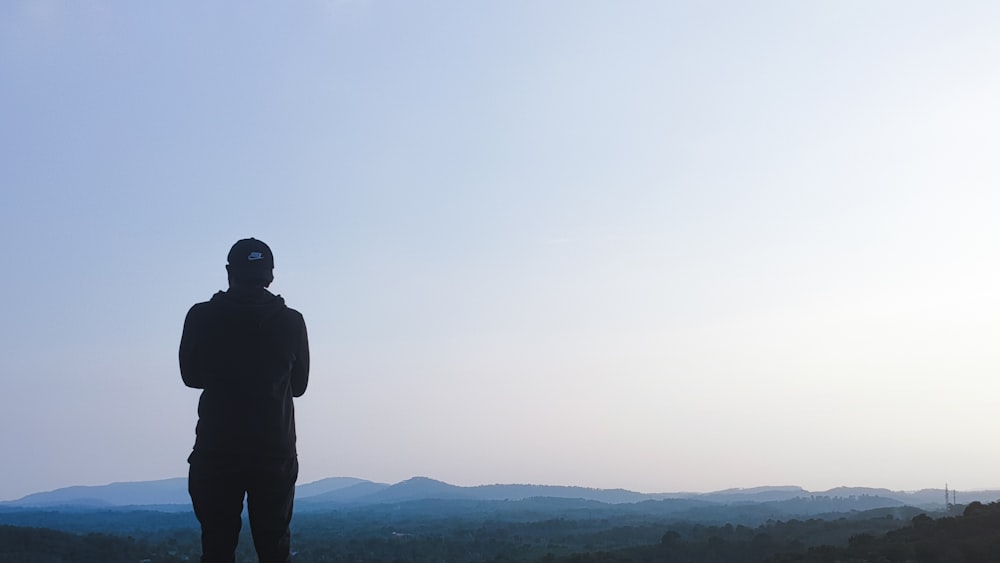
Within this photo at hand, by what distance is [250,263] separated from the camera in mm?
4652

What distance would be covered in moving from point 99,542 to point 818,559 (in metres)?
43.6

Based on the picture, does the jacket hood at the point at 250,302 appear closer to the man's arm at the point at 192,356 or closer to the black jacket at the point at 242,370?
the black jacket at the point at 242,370

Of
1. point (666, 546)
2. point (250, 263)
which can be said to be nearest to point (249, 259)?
point (250, 263)

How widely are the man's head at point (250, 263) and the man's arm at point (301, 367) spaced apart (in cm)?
31

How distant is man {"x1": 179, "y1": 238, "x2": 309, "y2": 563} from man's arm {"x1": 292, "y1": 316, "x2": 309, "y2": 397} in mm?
68

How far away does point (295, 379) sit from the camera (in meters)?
4.80

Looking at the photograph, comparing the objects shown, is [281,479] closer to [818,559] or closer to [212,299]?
[212,299]

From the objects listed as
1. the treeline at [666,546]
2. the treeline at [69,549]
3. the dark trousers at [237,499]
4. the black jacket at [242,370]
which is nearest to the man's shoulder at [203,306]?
the black jacket at [242,370]

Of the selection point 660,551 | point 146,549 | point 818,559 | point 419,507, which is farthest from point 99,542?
point 419,507

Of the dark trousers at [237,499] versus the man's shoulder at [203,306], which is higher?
the man's shoulder at [203,306]

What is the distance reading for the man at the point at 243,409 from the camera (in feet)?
14.5

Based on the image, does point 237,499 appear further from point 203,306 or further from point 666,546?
point 666,546

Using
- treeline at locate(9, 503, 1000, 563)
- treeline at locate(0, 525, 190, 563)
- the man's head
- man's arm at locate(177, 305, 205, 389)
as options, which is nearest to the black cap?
the man's head

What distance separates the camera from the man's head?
4.65m
